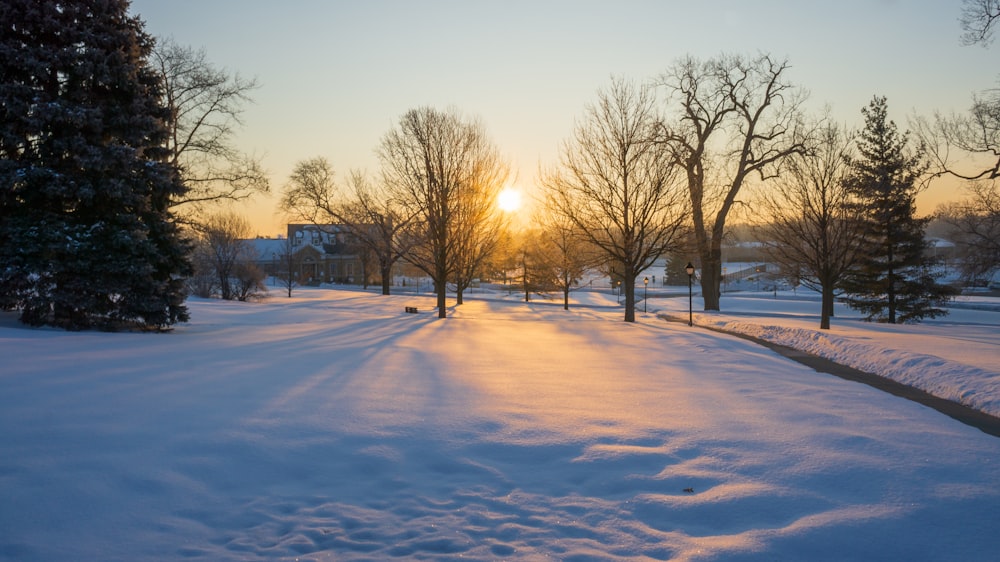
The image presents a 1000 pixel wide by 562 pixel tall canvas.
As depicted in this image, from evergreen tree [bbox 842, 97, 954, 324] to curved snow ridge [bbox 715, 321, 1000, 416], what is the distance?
15244mm

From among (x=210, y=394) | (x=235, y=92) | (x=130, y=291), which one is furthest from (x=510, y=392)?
(x=235, y=92)

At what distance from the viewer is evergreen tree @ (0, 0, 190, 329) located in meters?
13.9

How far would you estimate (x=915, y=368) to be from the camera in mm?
11711

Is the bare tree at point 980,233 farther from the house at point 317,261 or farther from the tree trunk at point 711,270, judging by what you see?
the house at point 317,261

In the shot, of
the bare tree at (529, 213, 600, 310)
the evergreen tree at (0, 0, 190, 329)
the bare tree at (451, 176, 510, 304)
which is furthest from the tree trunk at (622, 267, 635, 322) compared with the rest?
the evergreen tree at (0, 0, 190, 329)

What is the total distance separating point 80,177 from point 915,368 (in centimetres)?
1931

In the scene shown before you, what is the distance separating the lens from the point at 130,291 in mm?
14750

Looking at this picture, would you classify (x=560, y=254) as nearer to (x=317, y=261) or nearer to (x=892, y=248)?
(x=892, y=248)

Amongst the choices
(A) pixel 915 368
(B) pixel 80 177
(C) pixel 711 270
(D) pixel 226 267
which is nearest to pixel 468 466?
(A) pixel 915 368

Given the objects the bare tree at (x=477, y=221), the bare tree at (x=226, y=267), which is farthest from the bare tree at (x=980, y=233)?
the bare tree at (x=226, y=267)

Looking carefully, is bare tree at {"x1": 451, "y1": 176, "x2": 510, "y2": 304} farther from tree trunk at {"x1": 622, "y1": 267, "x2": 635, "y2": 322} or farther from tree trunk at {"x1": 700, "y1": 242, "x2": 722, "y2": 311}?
tree trunk at {"x1": 700, "y1": 242, "x2": 722, "y2": 311}

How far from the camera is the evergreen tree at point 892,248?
29.3m

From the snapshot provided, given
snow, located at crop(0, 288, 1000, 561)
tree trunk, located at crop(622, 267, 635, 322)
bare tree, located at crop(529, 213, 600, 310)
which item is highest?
bare tree, located at crop(529, 213, 600, 310)

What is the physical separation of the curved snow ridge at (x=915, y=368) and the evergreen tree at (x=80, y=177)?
16.7 meters
